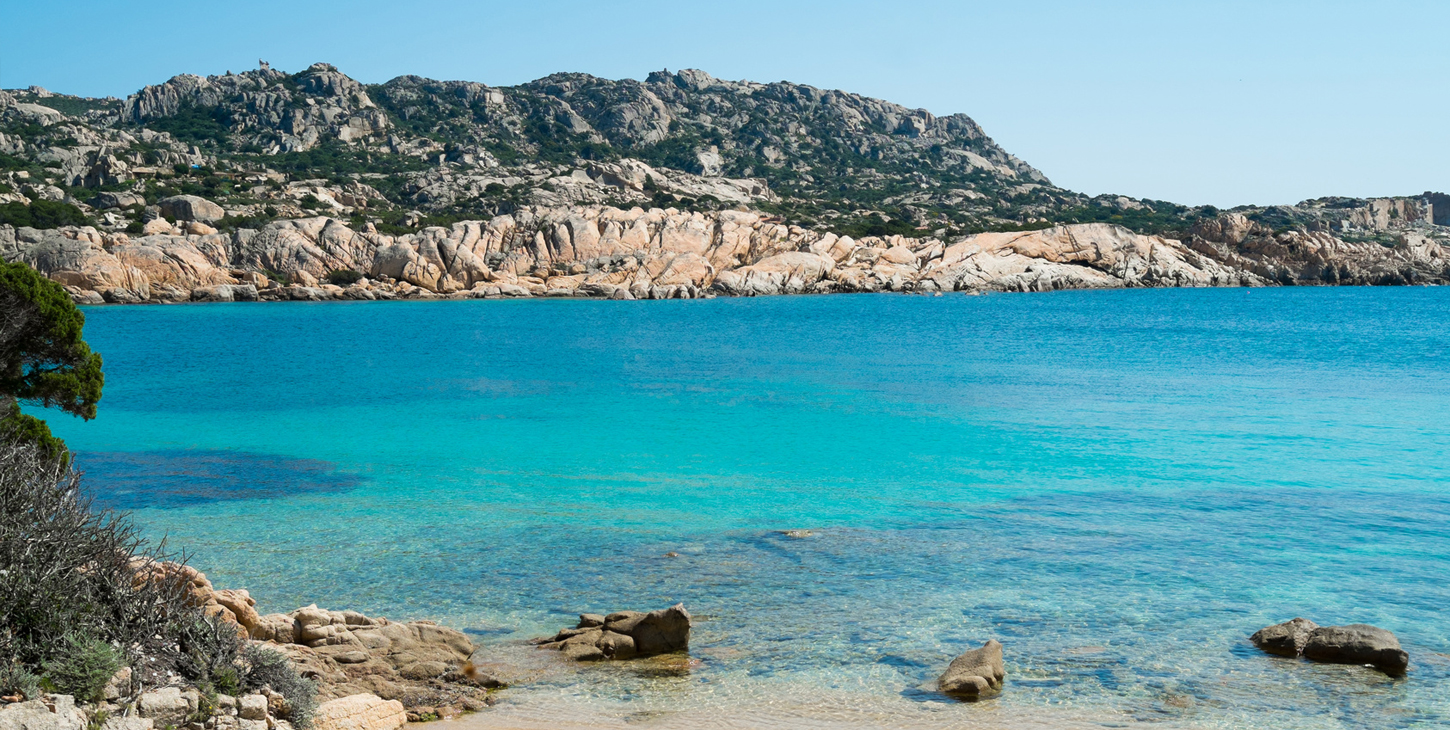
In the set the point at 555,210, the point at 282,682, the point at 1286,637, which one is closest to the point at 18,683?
the point at 282,682

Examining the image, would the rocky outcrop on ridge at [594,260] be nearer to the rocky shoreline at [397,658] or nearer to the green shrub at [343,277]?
the green shrub at [343,277]

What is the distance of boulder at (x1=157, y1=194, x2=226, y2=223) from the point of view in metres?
84.9

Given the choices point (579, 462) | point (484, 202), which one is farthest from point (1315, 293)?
point (579, 462)

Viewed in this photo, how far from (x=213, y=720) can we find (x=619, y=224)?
88209 millimetres

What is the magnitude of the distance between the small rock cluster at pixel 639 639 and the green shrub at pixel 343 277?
263 ft

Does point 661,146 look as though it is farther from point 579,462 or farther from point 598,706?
point 598,706

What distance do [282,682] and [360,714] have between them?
751 mm

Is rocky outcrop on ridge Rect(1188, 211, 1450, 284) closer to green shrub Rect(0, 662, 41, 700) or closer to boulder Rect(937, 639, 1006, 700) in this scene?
boulder Rect(937, 639, 1006, 700)

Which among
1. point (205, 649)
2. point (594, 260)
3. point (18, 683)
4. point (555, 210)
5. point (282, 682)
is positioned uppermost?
point (555, 210)

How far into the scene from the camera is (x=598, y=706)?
27.5 ft

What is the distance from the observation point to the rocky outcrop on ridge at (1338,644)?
9250 mm

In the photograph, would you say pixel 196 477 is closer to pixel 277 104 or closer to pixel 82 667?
pixel 82 667

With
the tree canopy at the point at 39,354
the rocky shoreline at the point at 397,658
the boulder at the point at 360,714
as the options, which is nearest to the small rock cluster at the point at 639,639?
the rocky shoreline at the point at 397,658

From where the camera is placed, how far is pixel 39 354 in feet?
42.8
